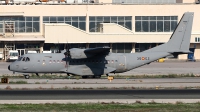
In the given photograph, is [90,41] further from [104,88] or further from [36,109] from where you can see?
[36,109]

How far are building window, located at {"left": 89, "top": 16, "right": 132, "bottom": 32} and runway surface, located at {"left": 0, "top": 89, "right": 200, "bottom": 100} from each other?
6544cm

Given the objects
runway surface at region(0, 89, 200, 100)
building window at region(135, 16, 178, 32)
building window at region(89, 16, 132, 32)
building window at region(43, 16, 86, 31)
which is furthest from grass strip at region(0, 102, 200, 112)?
building window at region(135, 16, 178, 32)

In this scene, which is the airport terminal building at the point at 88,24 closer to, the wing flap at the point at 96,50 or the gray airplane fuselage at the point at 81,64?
the gray airplane fuselage at the point at 81,64

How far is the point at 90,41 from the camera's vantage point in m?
100

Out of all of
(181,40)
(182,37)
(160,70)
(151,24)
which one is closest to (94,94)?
(181,40)

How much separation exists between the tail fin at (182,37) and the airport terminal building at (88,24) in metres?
43.6

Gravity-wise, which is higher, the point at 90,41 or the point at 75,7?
the point at 75,7

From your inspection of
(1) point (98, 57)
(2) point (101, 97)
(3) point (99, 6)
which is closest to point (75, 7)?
(3) point (99, 6)

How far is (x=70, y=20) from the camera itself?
104 m

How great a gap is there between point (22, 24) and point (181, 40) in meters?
52.8

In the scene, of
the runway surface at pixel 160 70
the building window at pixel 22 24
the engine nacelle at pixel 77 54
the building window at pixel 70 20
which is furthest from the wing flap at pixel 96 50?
the building window at pixel 22 24

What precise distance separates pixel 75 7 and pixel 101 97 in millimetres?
69629

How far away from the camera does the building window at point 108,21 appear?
343 feet

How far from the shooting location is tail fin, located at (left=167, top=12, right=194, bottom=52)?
57125 mm
